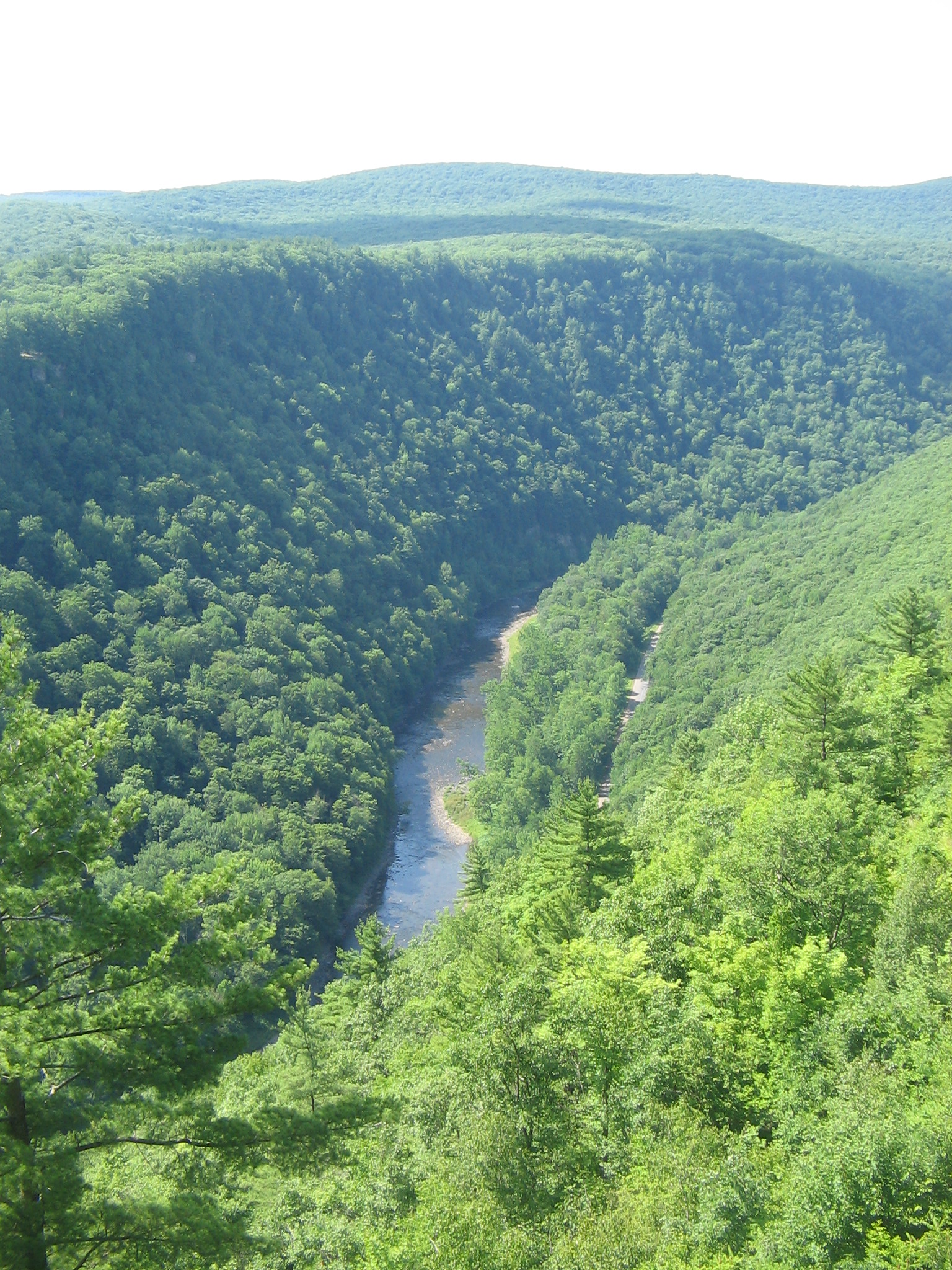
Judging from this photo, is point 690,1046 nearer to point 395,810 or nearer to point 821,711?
point 821,711

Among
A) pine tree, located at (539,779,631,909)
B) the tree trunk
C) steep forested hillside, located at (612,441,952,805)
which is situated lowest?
steep forested hillside, located at (612,441,952,805)

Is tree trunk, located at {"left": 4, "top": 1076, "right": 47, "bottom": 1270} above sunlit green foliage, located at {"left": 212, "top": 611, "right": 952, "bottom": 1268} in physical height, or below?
above

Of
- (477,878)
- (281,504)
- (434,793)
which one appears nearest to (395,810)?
(434,793)

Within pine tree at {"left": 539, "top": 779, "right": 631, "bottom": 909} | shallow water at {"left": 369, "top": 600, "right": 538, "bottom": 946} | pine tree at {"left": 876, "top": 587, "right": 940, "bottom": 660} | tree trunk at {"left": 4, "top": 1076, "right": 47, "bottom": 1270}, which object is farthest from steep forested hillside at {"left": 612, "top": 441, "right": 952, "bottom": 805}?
tree trunk at {"left": 4, "top": 1076, "right": 47, "bottom": 1270}

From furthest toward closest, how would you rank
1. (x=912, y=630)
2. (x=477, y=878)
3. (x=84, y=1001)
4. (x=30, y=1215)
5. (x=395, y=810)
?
(x=395, y=810), (x=477, y=878), (x=912, y=630), (x=84, y=1001), (x=30, y=1215)

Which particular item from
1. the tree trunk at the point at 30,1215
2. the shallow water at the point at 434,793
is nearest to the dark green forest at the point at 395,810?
the tree trunk at the point at 30,1215

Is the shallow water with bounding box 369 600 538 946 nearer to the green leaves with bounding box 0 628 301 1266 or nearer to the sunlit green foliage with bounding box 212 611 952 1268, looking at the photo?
the sunlit green foliage with bounding box 212 611 952 1268

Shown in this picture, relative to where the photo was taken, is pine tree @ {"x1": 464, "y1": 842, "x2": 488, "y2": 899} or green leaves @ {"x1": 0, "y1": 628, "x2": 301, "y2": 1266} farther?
pine tree @ {"x1": 464, "y1": 842, "x2": 488, "y2": 899}
